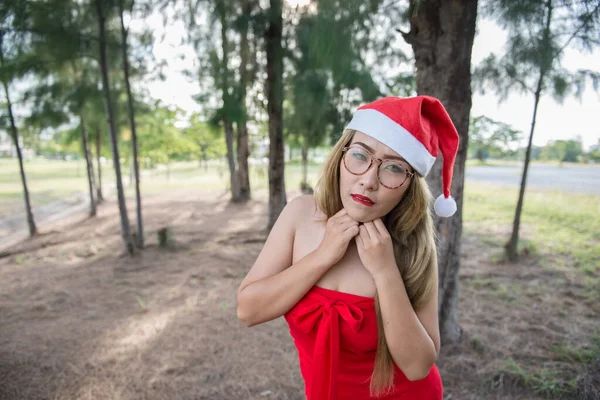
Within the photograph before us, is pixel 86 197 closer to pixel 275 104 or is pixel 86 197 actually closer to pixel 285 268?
pixel 275 104

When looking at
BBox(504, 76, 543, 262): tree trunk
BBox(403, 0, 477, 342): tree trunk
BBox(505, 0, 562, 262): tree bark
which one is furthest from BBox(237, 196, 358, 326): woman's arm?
BBox(504, 76, 543, 262): tree trunk

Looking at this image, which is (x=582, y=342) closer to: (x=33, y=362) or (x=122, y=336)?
(x=122, y=336)

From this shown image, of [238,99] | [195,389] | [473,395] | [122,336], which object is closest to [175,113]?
[238,99]

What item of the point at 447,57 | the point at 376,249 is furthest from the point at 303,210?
the point at 447,57

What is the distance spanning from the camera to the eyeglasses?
3.08 ft

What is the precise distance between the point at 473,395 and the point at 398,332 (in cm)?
206

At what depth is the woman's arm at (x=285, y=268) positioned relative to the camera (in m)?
0.94

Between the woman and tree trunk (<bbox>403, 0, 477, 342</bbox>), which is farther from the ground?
tree trunk (<bbox>403, 0, 477, 342</bbox>)

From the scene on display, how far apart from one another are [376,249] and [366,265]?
55 millimetres

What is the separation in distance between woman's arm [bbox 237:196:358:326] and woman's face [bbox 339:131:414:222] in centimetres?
5

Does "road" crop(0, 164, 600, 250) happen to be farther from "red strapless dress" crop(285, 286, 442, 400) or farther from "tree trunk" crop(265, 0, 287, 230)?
"red strapless dress" crop(285, 286, 442, 400)

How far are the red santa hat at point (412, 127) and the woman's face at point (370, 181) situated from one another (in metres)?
0.02

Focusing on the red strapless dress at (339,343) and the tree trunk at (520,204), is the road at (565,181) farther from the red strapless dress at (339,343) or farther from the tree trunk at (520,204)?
the red strapless dress at (339,343)

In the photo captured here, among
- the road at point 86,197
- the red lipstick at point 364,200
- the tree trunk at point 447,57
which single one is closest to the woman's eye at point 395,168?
the red lipstick at point 364,200
